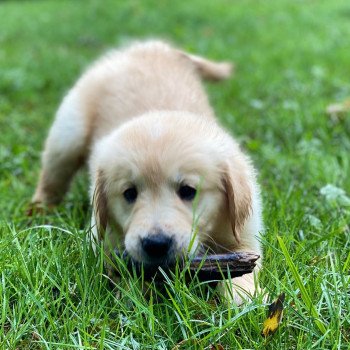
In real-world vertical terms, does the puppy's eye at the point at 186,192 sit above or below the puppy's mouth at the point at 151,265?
above

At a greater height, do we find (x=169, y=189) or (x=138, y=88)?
(x=169, y=189)

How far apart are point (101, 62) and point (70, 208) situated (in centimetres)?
135

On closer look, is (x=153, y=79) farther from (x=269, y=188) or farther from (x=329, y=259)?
(x=329, y=259)

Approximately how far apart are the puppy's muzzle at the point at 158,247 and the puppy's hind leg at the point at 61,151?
1842mm

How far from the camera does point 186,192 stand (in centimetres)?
284

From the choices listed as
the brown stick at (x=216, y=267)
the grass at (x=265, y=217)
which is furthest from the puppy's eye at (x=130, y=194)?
the brown stick at (x=216, y=267)

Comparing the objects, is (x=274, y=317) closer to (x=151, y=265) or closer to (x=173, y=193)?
(x=151, y=265)

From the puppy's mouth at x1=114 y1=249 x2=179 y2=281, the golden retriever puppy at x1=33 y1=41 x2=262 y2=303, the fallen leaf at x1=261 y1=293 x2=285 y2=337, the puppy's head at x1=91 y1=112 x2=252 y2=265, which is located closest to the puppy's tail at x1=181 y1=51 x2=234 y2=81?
the golden retriever puppy at x1=33 y1=41 x2=262 y2=303

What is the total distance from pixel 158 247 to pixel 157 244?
0.02m

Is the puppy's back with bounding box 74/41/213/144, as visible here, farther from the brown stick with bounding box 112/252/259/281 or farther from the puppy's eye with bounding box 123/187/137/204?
the brown stick with bounding box 112/252/259/281

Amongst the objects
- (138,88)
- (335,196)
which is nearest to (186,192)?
(335,196)

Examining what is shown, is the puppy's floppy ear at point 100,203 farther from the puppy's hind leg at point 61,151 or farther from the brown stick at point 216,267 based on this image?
the puppy's hind leg at point 61,151

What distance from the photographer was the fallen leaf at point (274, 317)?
2211mm

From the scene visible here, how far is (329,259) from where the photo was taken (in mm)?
2855
